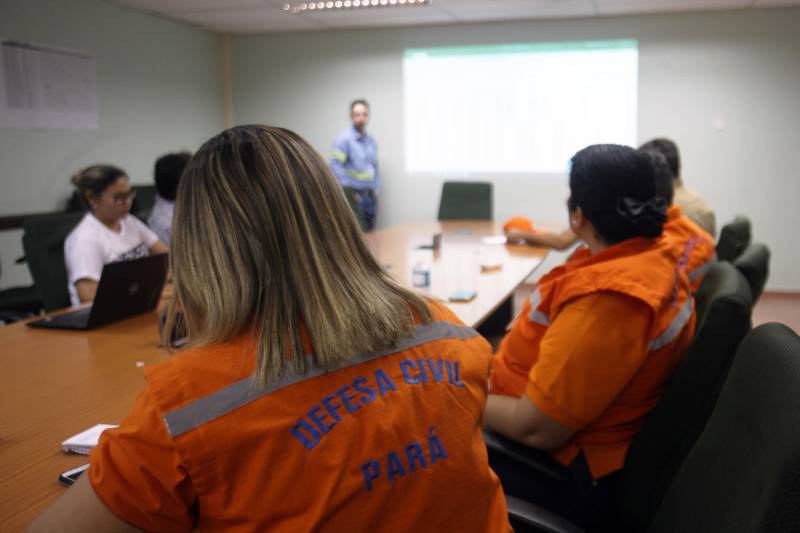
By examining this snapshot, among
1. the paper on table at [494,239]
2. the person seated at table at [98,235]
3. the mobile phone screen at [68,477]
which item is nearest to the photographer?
the mobile phone screen at [68,477]

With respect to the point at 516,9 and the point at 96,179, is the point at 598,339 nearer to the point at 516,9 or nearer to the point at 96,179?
the point at 96,179

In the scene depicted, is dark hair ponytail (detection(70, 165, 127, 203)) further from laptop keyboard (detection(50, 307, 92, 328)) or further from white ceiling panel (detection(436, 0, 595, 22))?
white ceiling panel (detection(436, 0, 595, 22))

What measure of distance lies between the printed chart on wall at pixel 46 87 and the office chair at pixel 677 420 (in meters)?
4.52

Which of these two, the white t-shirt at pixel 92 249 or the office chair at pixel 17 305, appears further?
the office chair at pixel 17 305

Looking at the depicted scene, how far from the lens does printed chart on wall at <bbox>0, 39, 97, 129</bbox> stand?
477 cm

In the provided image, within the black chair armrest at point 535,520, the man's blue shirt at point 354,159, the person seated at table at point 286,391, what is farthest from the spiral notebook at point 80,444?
the man's blue shirt at point 354,159

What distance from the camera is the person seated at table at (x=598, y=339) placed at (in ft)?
4.69

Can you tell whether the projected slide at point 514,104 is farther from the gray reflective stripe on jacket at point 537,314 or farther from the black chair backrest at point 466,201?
the gray reflective stripe on jacket at point 537,314

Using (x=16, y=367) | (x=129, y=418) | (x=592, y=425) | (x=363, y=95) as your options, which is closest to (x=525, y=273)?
(x=592, y=425)

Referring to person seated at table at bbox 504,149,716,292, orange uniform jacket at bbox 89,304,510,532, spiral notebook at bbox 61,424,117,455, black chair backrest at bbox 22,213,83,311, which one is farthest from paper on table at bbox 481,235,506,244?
orange uniform jacket at bbox 89,304,510,532

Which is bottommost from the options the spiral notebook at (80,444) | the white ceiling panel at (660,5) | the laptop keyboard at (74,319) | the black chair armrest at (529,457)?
the black chair armrest at (529,457)

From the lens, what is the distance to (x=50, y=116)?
5.11 meters

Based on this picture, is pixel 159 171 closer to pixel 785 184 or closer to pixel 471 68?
pixel 471 68

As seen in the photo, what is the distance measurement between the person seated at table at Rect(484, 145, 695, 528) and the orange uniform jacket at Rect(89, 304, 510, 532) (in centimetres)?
60
